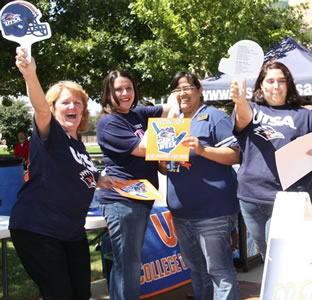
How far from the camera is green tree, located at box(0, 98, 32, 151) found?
37.0 m

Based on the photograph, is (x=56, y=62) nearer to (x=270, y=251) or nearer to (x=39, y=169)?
(x=39, y=169)

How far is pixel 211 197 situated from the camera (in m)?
2.77

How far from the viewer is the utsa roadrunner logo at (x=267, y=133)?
2.54 metres

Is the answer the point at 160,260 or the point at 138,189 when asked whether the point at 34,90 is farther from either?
the point at 160,260

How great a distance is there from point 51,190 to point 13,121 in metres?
43.3

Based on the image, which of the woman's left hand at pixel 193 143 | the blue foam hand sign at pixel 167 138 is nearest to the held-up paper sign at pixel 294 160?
the woman's left hand at pixel 193 143

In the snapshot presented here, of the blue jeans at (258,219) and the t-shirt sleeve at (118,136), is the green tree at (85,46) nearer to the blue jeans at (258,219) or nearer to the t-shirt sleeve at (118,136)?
the t-shirt sleeve at (118,136)

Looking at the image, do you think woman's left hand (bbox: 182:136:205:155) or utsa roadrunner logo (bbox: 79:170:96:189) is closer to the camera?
utsa roadrunner logo (bbox: 79:170:96:189)

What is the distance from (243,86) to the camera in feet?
7.91

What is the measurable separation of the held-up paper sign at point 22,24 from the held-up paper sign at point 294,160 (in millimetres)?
1359

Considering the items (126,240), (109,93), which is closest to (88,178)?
(126,240)

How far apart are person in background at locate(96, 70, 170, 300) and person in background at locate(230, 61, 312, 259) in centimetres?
61

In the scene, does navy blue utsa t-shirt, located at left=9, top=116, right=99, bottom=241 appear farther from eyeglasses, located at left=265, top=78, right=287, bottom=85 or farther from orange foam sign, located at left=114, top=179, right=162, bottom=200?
eyeglasses, located at left=265, top=78, right=287, bottom=85

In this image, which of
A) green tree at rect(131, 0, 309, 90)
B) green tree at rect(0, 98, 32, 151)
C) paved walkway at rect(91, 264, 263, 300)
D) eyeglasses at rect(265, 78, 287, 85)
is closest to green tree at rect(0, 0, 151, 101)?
green tree at rect(131, 0, 309, 90)
